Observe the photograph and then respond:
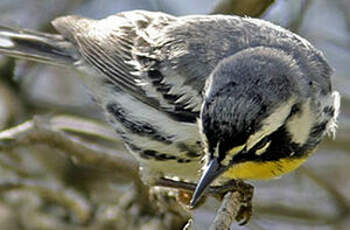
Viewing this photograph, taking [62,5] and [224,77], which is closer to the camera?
[224,77]

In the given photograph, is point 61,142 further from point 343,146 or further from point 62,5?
point 343,146

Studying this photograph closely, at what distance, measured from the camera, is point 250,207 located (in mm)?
4758

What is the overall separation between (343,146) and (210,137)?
7.53ft

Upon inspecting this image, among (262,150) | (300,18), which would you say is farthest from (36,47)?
(262,150)

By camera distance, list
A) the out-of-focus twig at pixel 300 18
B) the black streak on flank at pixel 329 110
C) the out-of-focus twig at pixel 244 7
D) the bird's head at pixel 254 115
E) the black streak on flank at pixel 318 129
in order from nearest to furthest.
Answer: the bird's head at pixel 254 115 < the black streak on flank at pixel 318 129 < the black streak on flank at pixel 329 110 < the out-of-focus twig at pixel 244 7 < the out-of-focus twig at pixel 300 18

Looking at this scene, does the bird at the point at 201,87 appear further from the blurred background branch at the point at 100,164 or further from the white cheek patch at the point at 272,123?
the blurred background branch at the point at 100,164

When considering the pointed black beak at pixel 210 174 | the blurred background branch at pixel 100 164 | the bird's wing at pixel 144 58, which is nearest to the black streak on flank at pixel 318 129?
the bird's wing at pixel 144 58

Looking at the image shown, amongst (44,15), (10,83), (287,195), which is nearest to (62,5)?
(44,15)

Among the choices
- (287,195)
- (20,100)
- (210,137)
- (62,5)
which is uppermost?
(210,137)

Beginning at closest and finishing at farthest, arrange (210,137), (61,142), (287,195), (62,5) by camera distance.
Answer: (210,137)
(61,142)
(287,195)
(62,5)

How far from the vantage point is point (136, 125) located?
15.8ft

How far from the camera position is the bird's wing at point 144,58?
454 centimetres

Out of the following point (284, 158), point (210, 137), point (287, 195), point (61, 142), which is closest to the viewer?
point (210, 137)

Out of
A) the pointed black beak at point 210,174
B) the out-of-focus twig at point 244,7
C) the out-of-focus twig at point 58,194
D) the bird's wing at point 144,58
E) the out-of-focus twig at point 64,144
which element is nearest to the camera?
the pointed black beak at point 210,174
